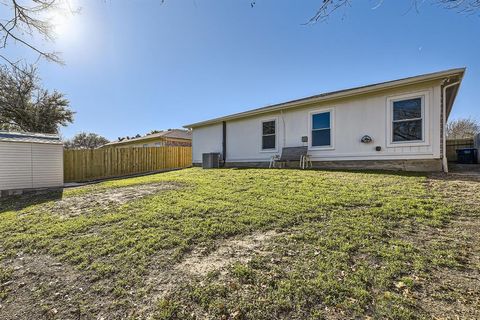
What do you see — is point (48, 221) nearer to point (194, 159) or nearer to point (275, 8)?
point (275, 8)

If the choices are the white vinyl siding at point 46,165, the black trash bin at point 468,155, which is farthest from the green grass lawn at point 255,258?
the black trash bin at point 468,155

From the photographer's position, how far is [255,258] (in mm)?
2789

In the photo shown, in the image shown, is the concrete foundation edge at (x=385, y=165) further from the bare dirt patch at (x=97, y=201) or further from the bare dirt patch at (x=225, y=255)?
the bare dirt patch at (x=225, y=255)

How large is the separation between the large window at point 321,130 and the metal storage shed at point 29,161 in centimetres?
1027

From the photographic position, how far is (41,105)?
67.4ft

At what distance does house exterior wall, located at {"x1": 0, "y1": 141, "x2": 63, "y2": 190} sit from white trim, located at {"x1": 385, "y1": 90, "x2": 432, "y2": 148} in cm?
1236

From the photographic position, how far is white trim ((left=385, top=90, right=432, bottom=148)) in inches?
287

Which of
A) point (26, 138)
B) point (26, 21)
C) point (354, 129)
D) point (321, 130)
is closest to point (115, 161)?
point (26, 138)

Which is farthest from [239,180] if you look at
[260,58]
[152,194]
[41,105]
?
[41,105]

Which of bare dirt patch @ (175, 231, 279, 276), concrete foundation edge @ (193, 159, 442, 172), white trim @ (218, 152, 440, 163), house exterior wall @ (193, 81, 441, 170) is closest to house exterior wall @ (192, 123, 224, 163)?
house exterior wall @ (193, 81, 441, 170)

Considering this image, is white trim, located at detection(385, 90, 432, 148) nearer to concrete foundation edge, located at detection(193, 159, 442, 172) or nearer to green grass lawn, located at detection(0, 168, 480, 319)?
concrete foundation edge, located at detection(193, 159, 442, 172)

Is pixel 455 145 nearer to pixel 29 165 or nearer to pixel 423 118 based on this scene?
pixel 423 118

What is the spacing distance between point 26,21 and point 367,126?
9.20 m

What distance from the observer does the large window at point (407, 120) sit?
7.46 meters
